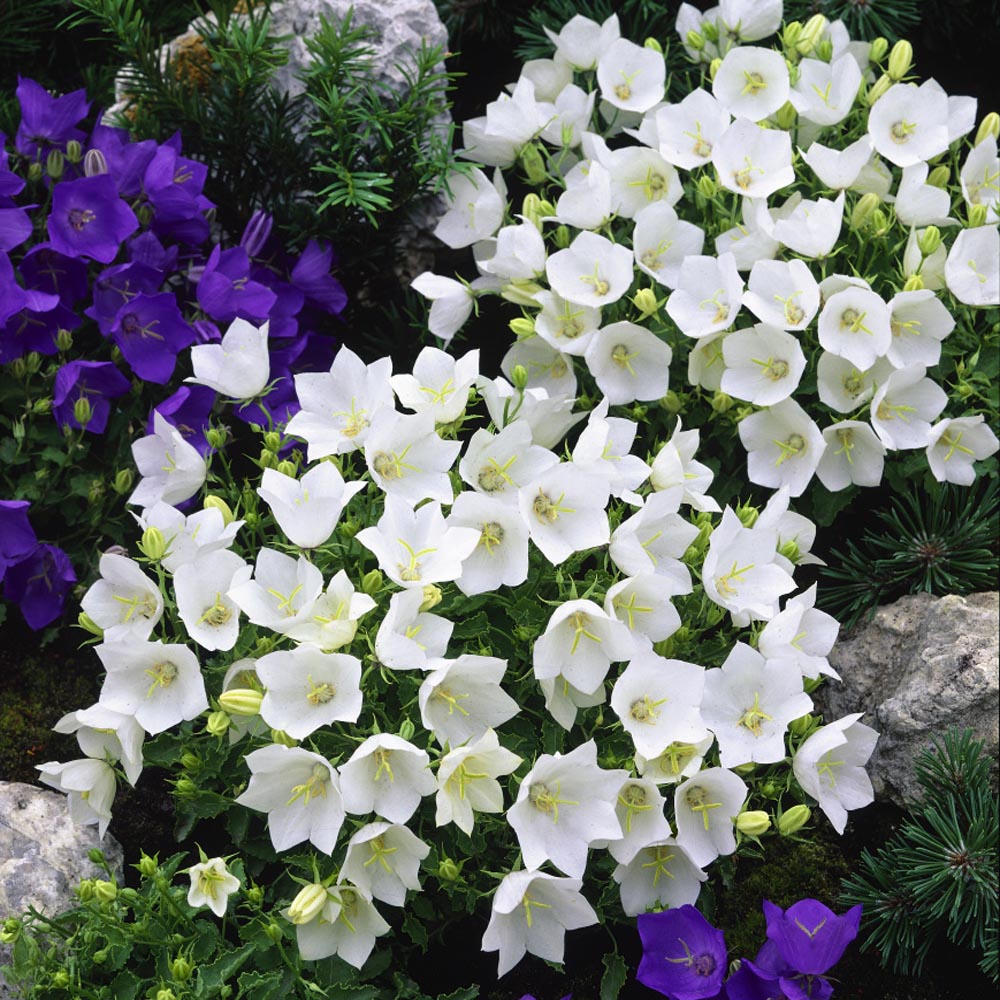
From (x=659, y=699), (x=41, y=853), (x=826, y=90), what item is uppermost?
(x=826, y=90)

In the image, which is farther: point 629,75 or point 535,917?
point 629,75

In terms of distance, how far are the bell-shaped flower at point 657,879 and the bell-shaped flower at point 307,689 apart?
0.61m

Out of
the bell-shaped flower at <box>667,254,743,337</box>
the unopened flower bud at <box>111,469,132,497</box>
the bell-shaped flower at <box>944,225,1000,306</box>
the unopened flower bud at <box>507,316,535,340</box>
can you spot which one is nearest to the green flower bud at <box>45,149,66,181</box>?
the unopened flower bud at <box>111,469,132,497</box>

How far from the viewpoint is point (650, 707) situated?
2090mm

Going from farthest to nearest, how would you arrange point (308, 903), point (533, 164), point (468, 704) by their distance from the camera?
point (533, 164)
point (468, 704)
point (308, 903)

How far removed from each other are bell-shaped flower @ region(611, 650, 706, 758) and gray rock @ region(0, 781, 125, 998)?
1.03 meters

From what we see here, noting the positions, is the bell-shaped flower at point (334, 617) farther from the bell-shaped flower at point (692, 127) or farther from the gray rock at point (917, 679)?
the bell-shaped flower at point (692, 127)

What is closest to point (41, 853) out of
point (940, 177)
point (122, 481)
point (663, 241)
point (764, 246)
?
point (122, 481)

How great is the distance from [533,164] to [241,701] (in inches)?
65.0

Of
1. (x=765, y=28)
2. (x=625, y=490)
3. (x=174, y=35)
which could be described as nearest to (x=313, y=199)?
(x=174, y=35)

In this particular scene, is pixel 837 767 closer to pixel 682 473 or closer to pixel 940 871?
pixel 940 871

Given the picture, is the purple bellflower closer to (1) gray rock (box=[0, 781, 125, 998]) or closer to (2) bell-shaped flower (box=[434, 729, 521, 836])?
(2) bell-shaped flower (box=[434, 729, 521, 836])

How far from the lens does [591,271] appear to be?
110 inches

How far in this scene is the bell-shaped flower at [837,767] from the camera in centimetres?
214
